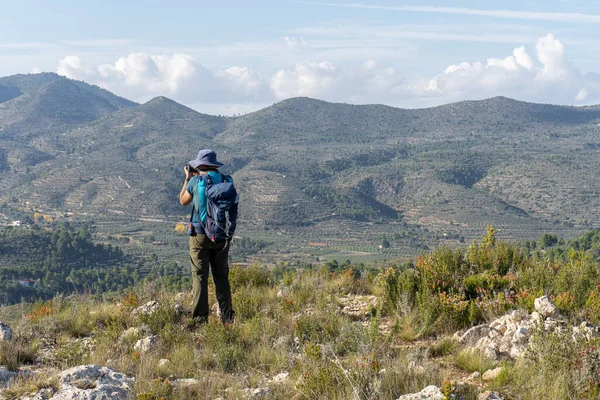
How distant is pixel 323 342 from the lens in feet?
16.7

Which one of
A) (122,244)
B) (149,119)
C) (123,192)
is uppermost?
(149,119)

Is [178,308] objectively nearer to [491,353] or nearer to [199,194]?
[199,194]

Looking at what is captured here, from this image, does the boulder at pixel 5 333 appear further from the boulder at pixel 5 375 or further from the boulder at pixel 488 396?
the boulder at pixel 488 396

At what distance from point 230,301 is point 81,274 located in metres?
48.2

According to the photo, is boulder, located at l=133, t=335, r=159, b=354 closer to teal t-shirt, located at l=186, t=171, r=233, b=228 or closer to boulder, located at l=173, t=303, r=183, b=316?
boulder, located at l=173, t=303, r=183, b=316

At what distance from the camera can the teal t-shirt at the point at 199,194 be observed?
5602mm

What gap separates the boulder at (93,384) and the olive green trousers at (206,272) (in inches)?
70.7

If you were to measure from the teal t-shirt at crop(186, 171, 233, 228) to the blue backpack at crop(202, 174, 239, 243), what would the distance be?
0.07 meters

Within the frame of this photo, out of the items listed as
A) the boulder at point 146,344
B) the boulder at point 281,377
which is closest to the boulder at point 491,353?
the boulder at point 281,377

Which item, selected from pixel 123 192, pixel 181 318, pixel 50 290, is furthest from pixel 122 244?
pixel 181 318

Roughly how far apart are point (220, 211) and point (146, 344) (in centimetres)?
145

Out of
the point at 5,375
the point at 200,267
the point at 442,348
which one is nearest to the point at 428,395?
the point at 442,348

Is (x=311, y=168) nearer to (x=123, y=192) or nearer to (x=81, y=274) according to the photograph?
(x=123, y=192)

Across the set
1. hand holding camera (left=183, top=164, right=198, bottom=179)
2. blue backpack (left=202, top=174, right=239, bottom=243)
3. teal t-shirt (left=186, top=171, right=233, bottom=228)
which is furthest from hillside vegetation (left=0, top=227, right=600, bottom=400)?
hand holding camera (left=183, top=164, right=198, bottom=179)
